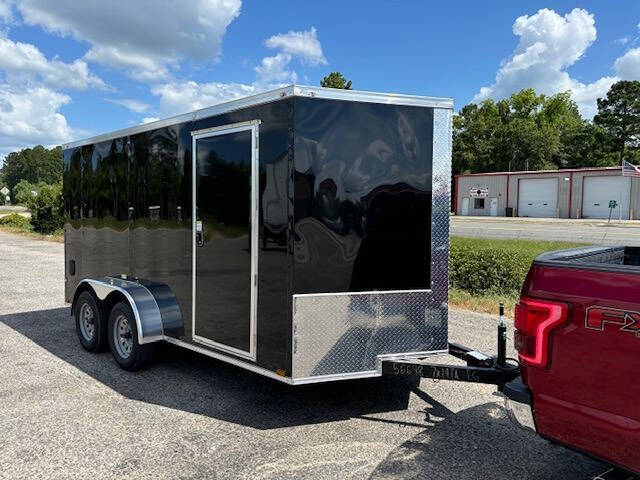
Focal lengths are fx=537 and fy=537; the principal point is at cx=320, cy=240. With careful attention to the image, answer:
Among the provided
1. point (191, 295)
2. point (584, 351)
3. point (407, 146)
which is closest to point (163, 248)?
point (191, 295)

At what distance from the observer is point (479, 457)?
12.2ft

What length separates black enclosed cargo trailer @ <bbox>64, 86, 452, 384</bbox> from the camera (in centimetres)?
411

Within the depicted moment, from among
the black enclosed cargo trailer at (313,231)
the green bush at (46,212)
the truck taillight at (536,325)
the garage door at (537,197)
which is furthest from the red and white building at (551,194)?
the truck taillight at (536,325)

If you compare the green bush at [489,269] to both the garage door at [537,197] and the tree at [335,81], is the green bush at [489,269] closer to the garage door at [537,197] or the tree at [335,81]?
the tree at [335,81]

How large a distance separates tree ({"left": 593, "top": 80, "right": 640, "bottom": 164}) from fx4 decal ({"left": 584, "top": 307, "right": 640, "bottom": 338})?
68.6 meters

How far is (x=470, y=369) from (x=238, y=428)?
1.86m

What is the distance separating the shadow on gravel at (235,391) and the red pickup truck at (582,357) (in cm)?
212

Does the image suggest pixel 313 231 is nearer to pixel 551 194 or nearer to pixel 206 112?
pixel 206 112

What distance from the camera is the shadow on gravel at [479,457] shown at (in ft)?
11.5

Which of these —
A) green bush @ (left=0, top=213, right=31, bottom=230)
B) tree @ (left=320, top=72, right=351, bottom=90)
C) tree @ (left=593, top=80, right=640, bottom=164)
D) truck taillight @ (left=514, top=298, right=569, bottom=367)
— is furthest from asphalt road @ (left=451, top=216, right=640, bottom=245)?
tree @ (left=593, top=80, right=640, bottom=164)

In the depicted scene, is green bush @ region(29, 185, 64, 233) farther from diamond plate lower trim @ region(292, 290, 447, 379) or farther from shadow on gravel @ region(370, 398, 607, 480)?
shadow on gravel @ region(370, 398, 607, 480)

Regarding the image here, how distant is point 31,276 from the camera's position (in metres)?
13.0

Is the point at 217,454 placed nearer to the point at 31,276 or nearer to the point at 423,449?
the point at 423,449

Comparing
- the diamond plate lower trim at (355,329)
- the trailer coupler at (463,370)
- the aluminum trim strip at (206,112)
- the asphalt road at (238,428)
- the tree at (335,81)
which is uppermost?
the tree at (335,81)
